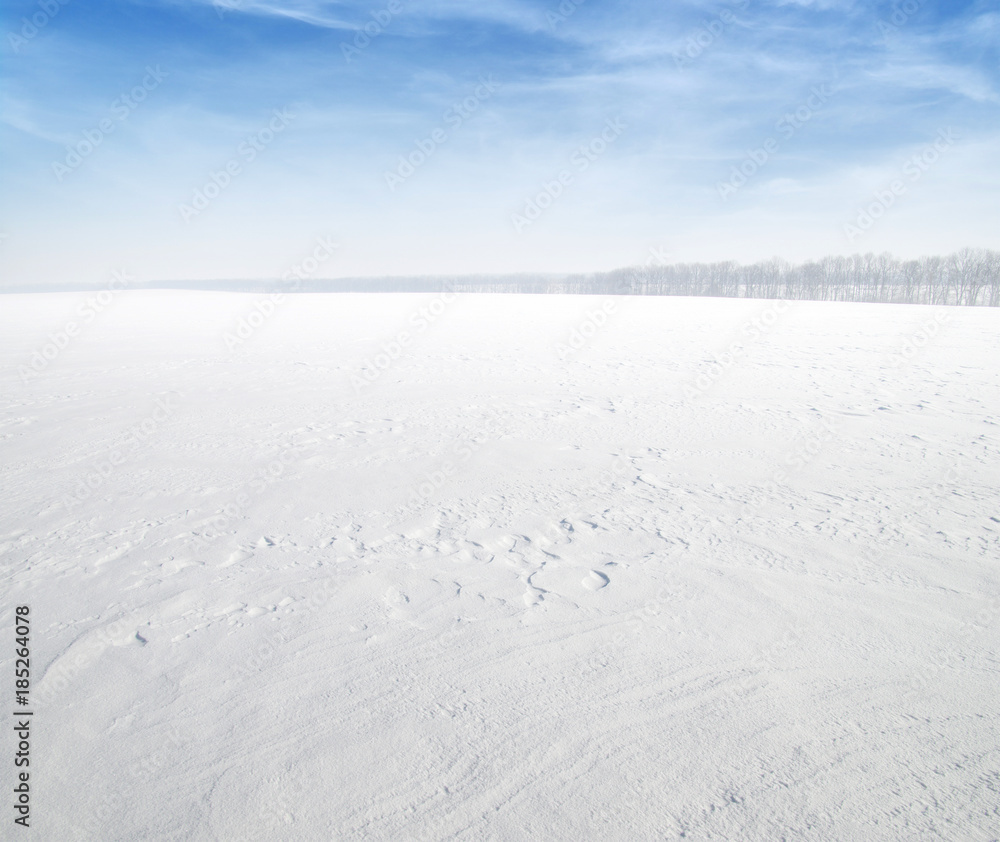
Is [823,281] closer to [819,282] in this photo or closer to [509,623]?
[819,282]

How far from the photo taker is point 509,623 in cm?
324

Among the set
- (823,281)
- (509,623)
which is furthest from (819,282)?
(509,623)

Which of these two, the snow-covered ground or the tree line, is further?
the tree line

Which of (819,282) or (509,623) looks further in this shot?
(819,282)

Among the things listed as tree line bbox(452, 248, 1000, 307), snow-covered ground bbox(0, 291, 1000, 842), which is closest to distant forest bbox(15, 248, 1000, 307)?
tree line bbox(452, 248, 1000, 307)

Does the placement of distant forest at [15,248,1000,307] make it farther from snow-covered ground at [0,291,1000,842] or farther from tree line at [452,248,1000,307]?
snow-covered ground at [0,291,1000,842]

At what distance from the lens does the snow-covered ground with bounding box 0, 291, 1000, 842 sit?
216 cm

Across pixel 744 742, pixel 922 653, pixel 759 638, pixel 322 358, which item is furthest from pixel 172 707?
pixel 322 358

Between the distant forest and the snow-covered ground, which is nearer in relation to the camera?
the snow-covered ground

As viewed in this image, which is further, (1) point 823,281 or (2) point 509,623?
(1) point 823,281

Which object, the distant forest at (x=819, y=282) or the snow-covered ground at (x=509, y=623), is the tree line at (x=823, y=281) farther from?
the snow-covered ground at (x=509, y=623)

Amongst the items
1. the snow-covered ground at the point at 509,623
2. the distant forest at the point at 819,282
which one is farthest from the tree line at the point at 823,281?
the snow-covered ground at the point at 509,623

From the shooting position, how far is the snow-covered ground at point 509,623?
7.07ft

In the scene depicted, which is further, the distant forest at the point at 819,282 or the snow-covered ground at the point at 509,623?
the distant forest at the point at 819,282
